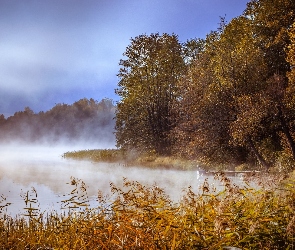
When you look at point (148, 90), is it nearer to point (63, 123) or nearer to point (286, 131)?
point (286, 131)

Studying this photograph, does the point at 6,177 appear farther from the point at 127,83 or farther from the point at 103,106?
the point at 103,106

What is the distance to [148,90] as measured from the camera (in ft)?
128

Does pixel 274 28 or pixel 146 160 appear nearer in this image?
pixel 274 28

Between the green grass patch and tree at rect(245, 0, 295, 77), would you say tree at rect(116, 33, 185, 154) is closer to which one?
the green grass patch

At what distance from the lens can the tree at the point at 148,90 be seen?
3872cm

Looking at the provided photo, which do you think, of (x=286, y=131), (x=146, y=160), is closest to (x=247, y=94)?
(x=286, y=131)

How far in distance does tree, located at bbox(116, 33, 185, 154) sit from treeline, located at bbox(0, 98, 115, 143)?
7452 cm

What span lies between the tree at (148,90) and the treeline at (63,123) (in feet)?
244

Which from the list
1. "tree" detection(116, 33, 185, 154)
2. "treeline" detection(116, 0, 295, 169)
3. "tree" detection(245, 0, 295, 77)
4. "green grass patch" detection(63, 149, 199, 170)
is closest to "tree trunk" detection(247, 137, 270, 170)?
"treeline" detection(116, 0, 295, 169)

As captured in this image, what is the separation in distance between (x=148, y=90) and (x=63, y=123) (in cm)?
9664

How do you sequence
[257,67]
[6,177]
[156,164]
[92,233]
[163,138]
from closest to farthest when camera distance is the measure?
[92,233] < [257,67] < [6,177] < [156,164] < [163,138]

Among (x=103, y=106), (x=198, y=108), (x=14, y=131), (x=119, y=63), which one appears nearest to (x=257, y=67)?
(x=198, y=108)

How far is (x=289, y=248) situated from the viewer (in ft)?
10.4

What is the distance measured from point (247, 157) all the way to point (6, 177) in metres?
17.7
